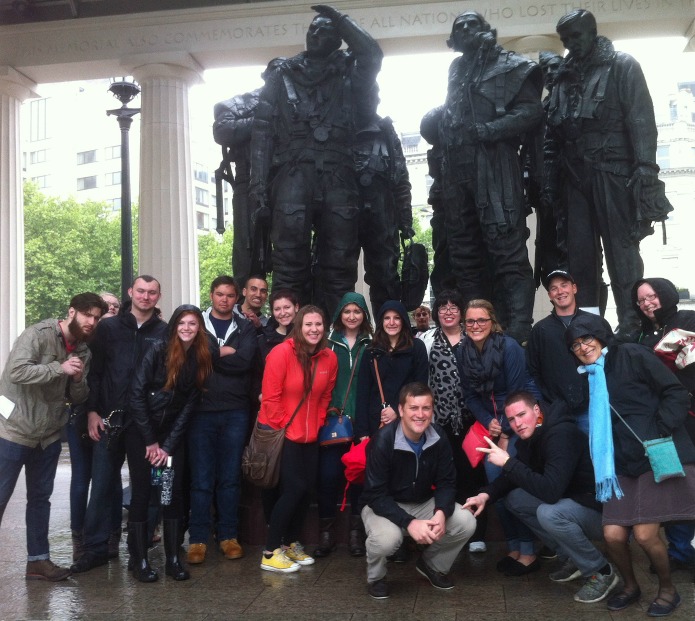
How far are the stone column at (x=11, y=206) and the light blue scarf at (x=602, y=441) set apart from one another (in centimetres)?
1620

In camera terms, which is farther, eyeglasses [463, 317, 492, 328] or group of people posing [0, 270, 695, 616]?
eyeglasses [463, 317, 492, 328]

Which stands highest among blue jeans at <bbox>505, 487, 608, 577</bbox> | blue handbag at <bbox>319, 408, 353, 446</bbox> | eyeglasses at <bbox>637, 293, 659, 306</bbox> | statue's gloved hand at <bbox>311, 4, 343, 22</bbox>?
statue's gloved hand at <bbox>311, 4, 343, 22</bbox>

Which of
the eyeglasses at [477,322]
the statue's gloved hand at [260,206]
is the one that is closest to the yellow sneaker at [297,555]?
the eyeglasses at [477,322]

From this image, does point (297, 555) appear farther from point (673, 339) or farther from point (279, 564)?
point (673, 339)

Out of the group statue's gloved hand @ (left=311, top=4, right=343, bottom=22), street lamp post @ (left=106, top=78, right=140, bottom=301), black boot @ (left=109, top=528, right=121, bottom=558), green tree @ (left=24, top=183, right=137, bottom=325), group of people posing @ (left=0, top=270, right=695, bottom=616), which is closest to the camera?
group of people posing @ (left=0, top=270, right=695, bottom=616)

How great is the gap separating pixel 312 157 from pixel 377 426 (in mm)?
3042

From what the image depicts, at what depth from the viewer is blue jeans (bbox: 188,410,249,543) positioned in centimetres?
600

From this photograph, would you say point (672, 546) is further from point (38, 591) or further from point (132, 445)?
point (38, 591)

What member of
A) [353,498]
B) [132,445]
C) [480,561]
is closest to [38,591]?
[132,445]

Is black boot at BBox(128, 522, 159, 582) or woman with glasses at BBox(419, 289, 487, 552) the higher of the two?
woman with glasses at BBox(419, 289, 487, 552)

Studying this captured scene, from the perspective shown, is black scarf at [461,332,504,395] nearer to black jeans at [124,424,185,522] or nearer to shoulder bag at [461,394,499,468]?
shoulder bag at [461,394,499,468]

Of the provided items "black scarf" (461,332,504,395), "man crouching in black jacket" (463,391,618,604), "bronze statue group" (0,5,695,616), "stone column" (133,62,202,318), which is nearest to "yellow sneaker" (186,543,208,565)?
"bronze statue group" (0,5,695,616)

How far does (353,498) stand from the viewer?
6.22m

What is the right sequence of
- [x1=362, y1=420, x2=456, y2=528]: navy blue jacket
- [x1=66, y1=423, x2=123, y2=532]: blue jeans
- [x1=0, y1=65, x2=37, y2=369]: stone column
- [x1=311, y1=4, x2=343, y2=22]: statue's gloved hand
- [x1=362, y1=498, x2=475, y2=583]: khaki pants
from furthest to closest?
[x1=0, y1=65, x2=37, y2=369]: stone column → [x1=311, y1=4, x2=343, y2=22]: statue's gloved hand → [x1=66, y1=423, x2=123, y2=532]: blue jeans → [x1=362, y1=420, x2=456, y2=528]: navy blue jacket → [x1=362, y1=498, x2=475, y2=583]: khaki pants
